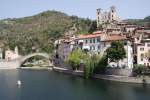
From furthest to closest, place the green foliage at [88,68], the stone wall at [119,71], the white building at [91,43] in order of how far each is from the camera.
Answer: the white building at [91,43] < the green foliage at [88,68] < the stone wall at [119,71]

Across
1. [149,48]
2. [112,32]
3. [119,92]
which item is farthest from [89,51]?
[119,92]

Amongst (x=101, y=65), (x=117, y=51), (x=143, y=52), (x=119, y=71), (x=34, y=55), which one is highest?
(x=117, y=51)

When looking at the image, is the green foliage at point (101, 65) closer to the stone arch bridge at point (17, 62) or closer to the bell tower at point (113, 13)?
Result: the stone arch bridge at point (17, 62)

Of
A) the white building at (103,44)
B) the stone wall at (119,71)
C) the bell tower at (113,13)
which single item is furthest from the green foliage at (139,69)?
the bell tower at (113,13)

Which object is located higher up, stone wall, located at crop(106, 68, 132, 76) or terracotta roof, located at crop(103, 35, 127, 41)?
terracotta roof, located at crop(103, 35, 127, 41)

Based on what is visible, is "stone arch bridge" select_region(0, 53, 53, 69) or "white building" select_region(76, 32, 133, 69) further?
"stone arch bridge" select_region(0, 53, 53, 69)

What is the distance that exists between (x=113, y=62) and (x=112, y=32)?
49.7ft

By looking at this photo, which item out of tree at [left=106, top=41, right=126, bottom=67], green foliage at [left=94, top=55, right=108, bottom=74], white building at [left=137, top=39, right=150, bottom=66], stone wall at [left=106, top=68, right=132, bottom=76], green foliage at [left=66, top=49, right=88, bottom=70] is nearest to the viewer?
stone wall at [left=106, top=68, right=132, bottom=76]

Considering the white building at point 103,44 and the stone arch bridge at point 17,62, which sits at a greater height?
the white building at point 103,44

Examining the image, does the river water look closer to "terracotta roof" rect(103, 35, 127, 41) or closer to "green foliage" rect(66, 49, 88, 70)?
"green foliage" rect(66, 49, 88, 70)

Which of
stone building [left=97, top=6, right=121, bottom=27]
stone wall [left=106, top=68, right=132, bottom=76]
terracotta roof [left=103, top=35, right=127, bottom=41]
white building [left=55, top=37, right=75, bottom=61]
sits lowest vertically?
stone wall [left=106, top=68, right=132, bottom=76]

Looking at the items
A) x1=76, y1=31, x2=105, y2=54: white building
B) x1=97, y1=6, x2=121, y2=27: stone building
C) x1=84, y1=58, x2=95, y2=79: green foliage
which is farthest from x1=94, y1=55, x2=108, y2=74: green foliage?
x1=97, y1=6, x2=121, y2=27: stone building

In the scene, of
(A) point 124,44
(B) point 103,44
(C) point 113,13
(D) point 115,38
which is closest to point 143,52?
(A) point 124,44

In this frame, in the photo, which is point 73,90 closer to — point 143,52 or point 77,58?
point 143,52
